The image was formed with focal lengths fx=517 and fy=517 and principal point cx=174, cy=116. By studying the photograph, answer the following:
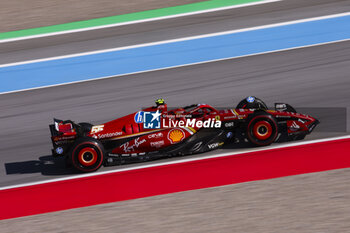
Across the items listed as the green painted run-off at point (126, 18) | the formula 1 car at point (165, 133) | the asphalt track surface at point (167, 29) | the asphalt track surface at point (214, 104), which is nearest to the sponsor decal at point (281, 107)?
the formula 1 car at point (165, 133)

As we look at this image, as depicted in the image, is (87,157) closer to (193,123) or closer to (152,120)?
(152,120)

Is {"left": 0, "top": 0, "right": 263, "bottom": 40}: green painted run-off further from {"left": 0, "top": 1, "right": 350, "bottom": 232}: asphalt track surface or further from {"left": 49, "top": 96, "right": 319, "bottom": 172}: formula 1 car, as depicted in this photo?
{"left": 49, "top": 96, "right": 319, "bottom": 172}: formula 1 car

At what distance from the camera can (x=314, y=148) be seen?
25.5 feet

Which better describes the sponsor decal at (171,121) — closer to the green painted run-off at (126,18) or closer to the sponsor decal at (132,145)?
the sponsor decal at (132,145)

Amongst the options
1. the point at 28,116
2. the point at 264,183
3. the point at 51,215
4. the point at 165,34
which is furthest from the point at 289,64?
the point at 51,215

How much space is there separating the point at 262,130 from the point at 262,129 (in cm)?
2

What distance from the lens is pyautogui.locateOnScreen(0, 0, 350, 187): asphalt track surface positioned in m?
9.17

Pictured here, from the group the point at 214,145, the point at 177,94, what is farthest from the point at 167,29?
the point at 214,145

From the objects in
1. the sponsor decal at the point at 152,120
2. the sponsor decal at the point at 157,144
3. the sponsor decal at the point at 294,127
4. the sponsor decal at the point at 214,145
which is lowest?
the sponsor decal at the point at 214,145

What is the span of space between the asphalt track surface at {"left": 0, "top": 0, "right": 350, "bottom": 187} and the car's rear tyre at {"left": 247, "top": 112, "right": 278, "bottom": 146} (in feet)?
3.78

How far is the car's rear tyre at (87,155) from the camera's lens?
7914mm

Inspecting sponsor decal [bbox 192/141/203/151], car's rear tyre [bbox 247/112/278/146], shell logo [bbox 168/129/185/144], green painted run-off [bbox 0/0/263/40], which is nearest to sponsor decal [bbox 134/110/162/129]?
shell logo [bbox 168/129/185/144]

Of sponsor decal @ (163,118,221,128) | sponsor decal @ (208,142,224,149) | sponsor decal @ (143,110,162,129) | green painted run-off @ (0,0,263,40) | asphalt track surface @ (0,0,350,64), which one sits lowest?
sponsor decal @ (208,142,224,149)

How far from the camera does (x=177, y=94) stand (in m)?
11.1
